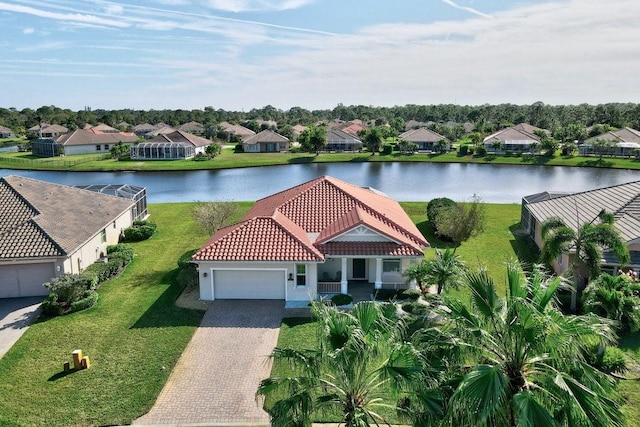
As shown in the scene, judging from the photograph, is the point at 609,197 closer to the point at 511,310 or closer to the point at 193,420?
the point at 511,310

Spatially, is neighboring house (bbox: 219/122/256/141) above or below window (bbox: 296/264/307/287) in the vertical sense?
above

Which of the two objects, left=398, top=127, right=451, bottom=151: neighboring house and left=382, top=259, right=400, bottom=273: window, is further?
left=398, top=127, right=451, bottom=151: neighboring house

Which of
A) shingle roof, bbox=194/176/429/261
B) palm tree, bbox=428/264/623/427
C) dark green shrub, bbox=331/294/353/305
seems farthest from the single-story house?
palm tree, bbox=428/264/623/427

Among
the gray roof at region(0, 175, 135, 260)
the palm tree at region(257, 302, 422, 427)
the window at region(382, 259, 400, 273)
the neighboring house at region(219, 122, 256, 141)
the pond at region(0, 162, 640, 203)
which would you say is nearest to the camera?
the palm tree at region(257, 302, 422, 427)

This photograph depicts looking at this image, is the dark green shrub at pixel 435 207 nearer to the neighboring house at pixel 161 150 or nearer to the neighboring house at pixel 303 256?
the neighboring house at pixel 303 256

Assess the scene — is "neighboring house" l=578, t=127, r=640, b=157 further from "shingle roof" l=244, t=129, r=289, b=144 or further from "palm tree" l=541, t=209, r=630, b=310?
"palm tree" l=541, t=209, r=630, b=310

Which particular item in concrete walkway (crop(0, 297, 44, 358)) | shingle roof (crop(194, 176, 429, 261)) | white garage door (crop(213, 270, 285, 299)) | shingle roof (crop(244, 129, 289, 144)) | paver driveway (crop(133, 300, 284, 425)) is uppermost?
shingle roof (crop(244, 129, 289, 144))

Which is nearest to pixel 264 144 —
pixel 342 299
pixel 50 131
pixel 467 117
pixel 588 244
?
pixel 50 131

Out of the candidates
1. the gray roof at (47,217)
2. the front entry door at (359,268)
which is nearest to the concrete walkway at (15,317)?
the gray roof at (47,217)
